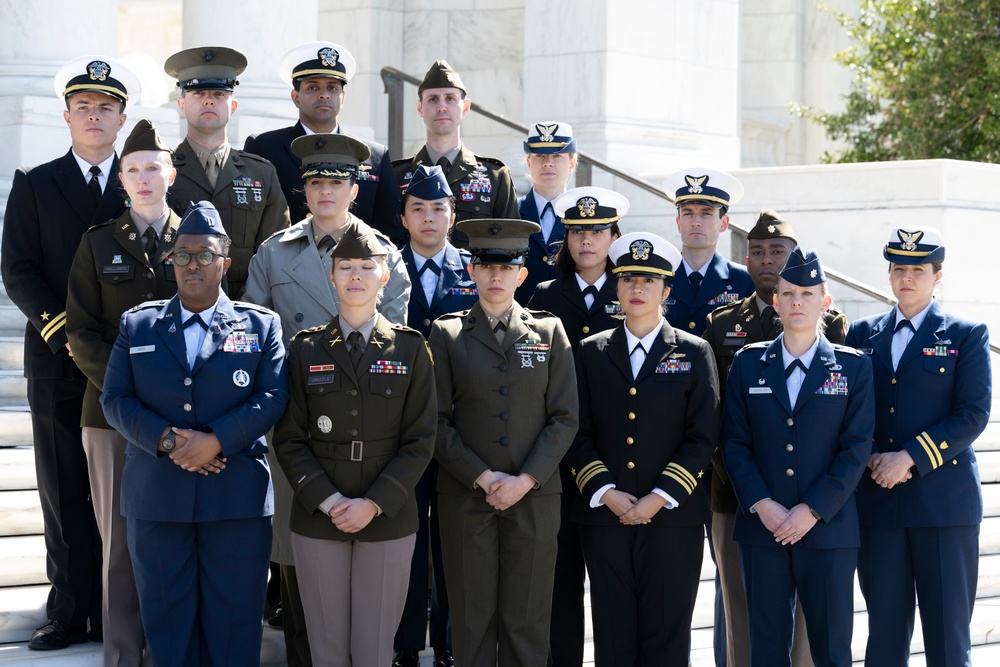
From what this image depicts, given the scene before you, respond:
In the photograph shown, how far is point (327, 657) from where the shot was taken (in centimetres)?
568

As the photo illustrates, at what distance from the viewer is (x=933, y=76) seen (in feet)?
50.5

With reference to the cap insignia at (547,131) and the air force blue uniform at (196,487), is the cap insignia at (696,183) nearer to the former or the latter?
the cap insignia at (547,131)

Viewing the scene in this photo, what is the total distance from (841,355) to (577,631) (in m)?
1.72

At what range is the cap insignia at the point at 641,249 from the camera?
6.21 m

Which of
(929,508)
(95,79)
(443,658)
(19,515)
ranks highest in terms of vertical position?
(95,79)

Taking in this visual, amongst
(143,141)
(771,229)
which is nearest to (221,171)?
(143,141)

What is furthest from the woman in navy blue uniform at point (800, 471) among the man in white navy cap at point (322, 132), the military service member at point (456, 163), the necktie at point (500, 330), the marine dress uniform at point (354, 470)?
the man in white navy cap at point (322, 132)

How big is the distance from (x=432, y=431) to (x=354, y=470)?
35 cm

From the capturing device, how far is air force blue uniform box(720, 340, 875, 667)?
5934mm

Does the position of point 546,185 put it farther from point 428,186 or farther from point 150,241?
point 150,241

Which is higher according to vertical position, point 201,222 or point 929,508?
point 201,222

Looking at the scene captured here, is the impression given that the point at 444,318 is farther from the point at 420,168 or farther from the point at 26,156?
the point at 26,156

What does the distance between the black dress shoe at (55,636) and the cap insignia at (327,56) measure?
3.03 metres

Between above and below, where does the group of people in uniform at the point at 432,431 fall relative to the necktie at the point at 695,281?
below
